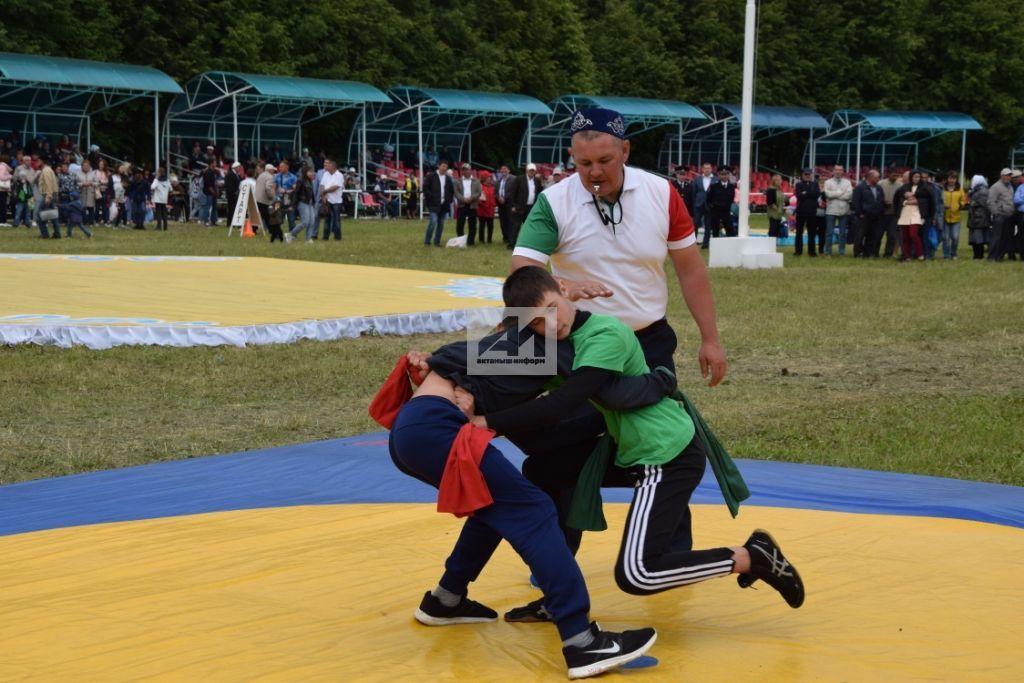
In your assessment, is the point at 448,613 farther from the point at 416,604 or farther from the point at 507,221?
the point at 507,221

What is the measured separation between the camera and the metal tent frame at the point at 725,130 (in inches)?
1734

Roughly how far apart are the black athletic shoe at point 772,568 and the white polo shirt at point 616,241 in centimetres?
94

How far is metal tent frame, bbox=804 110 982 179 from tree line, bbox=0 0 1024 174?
12.9ft

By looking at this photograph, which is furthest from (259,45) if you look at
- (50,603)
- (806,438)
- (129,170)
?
(50,603)

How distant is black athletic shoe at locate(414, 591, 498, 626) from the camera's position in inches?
158

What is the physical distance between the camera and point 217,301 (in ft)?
40.9

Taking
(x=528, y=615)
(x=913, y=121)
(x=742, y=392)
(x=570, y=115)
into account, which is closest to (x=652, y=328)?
(x=528, y=615)

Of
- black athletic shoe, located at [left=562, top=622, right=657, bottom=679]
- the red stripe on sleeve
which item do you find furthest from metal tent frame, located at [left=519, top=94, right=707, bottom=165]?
black athletic shoe, located at [left=562, top=622, right=657, bottom=679]

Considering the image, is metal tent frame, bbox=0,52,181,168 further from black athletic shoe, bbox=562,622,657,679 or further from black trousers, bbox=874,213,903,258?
black athletic shoe, bbox=562,622,657,679

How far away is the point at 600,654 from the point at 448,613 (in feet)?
Answer: 2.07

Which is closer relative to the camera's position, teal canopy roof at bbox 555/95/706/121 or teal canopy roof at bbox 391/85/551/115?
teal canopy roof at bbox 391/85/551/115

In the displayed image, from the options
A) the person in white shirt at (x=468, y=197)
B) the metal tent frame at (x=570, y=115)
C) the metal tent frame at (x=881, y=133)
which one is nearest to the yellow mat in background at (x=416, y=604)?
the person in white shirt at (x=468, y=197)

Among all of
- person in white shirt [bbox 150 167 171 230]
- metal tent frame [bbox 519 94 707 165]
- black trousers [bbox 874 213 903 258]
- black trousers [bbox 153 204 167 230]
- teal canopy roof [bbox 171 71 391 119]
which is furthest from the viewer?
metal tent frame [bbox 519 94 707 165]

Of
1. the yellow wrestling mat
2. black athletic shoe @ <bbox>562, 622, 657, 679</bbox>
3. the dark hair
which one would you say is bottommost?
black athletic shoe @ <bbox>562, 622, 657, 679</bbox>
